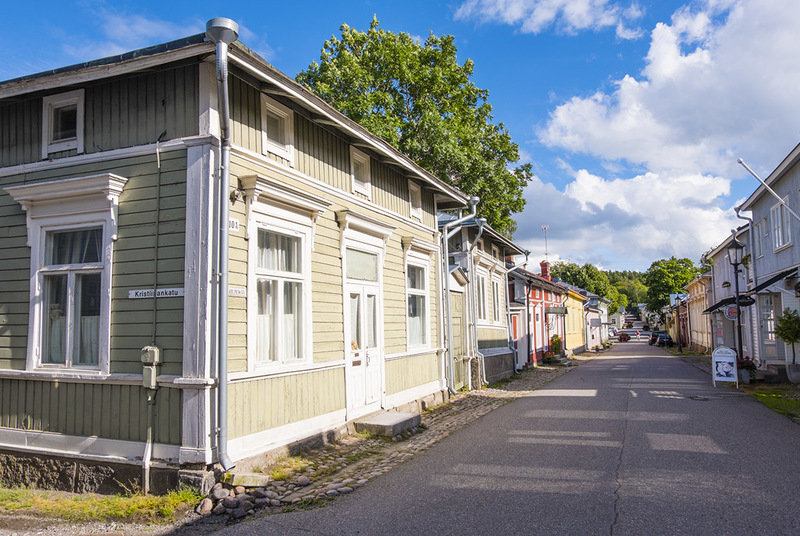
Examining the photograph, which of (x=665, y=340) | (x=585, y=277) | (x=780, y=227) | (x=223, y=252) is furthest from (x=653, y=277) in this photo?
(x=223, y=252)

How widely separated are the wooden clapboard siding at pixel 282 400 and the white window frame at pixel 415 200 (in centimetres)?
485

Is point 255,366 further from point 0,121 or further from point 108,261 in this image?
point 0,121

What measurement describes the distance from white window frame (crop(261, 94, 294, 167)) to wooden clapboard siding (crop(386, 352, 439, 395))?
4.62m

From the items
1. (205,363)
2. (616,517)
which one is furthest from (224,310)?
(616,517)

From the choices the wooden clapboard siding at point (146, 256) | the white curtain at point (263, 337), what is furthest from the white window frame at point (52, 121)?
the white curtain at point (263, 337)

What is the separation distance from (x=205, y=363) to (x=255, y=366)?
3.08 ft

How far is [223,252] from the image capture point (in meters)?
6.87

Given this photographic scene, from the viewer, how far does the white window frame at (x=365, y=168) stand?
10.5 metres

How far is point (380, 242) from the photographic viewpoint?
11.2 m

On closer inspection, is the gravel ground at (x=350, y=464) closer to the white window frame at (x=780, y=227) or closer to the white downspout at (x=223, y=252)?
the white downspout at (x=223, y=252)

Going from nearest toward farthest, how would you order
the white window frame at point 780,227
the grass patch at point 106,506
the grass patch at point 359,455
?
the grass patch at point 106,506 < the grass patch at point 359,455 < the white window frame at point 780,227

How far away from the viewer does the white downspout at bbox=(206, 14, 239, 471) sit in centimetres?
650

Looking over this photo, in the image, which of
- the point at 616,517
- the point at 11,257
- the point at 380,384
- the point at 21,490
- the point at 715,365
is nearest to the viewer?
the point at 616,517

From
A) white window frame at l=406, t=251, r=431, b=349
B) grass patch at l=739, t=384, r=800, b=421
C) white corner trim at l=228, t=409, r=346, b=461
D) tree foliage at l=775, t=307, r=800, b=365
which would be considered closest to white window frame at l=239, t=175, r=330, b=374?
white corner trim at l=228, t=409, r=346, b=461
